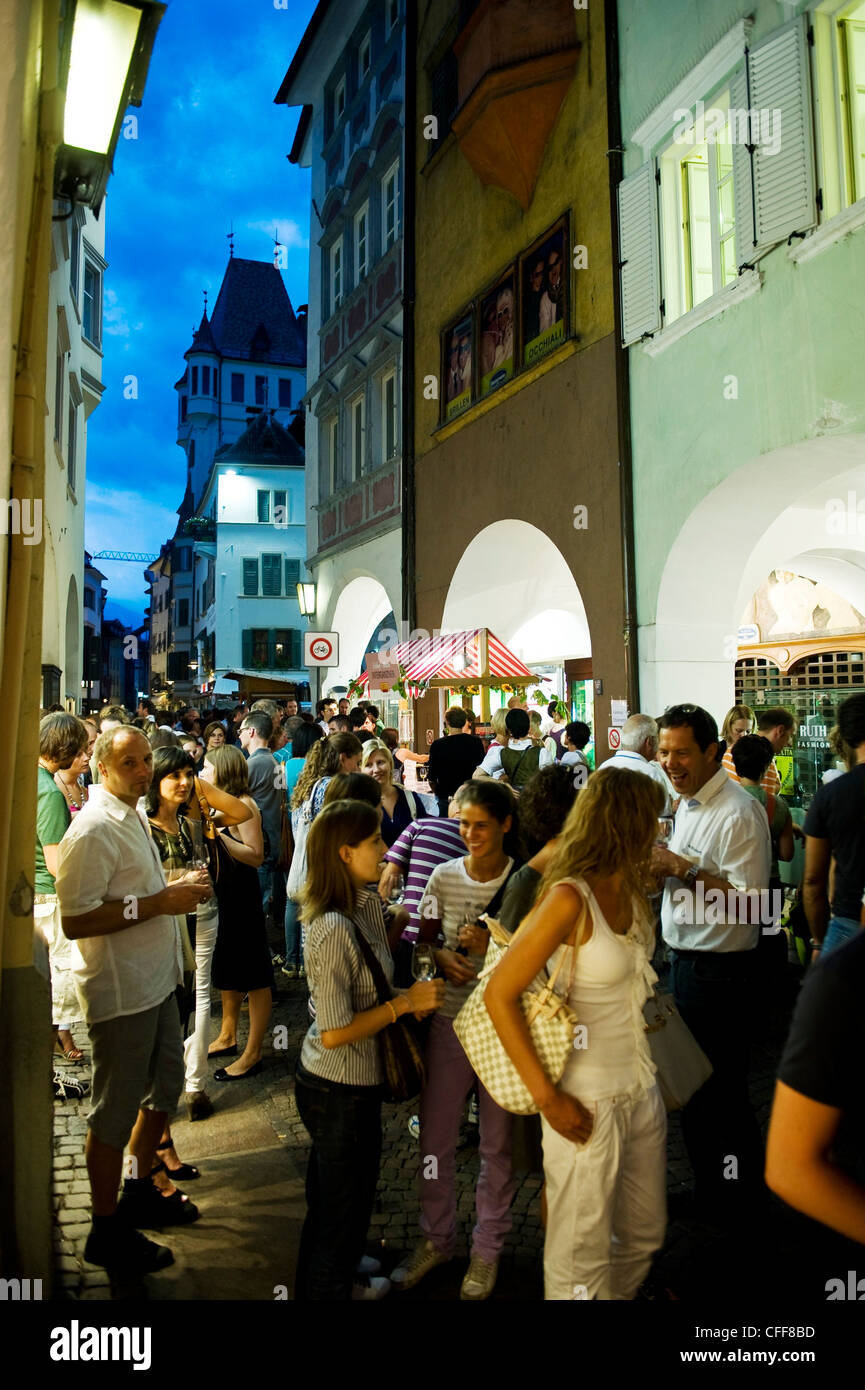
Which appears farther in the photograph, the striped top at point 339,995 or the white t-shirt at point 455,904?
the white t-shirt at point 455,904

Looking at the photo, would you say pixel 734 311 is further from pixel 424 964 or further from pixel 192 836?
pixel 424 964

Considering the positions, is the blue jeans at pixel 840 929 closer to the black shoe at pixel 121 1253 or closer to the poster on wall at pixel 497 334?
the black shoe at pixel 121 1253

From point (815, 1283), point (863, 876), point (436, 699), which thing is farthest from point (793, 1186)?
point (436, 699)

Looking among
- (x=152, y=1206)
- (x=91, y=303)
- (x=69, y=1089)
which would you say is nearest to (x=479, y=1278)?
(x=152, y=1206)

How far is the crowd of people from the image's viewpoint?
2.61 m

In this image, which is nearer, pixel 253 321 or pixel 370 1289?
pixel 370 1289

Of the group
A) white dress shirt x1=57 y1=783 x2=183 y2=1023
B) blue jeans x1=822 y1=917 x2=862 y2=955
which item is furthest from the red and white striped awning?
white dress shirt x1=57 y1=783 x2=183 y2=1023

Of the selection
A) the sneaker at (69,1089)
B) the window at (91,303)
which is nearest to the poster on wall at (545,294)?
the window at (91,303)

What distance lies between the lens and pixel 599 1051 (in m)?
2.68

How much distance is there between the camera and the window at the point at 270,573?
34688 mm

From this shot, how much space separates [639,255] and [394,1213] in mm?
9904

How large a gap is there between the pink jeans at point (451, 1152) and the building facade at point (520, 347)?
24.0ft

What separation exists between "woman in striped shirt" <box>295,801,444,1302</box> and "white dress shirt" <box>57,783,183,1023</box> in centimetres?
91

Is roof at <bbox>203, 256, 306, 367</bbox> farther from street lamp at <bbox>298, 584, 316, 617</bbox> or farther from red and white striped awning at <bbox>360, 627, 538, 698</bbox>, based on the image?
red and white striped awning at <bbox>360, 627, 538, 698</bbox>
